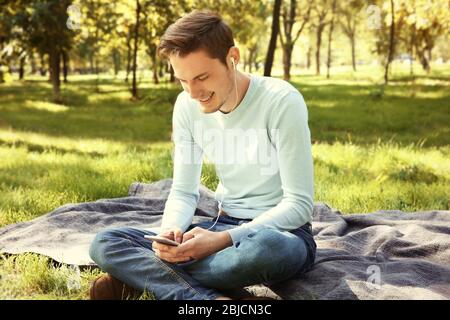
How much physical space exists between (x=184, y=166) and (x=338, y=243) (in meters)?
1.14

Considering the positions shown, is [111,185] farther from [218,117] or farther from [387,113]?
[387,113]

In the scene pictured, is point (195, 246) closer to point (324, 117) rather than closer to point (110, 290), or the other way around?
point (110, 290)

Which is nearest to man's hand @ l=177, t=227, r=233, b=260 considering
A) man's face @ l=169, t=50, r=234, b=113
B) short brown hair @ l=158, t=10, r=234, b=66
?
man's face @ l=169, t=50, r=234, b=113

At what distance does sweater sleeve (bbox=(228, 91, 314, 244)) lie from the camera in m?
2.70

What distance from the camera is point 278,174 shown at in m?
2.92

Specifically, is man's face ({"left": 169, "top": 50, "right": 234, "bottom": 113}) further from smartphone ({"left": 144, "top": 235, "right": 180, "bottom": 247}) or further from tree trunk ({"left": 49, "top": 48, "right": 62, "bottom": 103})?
tree trunk ({"left": 49, "top": 48, "right": 62, "bottom": 103})

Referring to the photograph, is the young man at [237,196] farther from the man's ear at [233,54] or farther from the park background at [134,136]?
the park background at [134,136]

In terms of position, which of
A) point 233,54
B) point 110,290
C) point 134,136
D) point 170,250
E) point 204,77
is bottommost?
point 110,290

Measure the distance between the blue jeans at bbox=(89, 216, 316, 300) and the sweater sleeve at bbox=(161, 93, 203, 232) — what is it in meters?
0.32

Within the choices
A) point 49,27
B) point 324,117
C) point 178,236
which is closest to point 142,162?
point 178,236

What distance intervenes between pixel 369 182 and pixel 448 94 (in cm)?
1058

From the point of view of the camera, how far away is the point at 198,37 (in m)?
2.65

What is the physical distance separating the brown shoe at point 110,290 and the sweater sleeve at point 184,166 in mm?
449

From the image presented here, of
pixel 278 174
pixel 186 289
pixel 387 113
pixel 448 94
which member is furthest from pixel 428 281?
pixel 448 94
